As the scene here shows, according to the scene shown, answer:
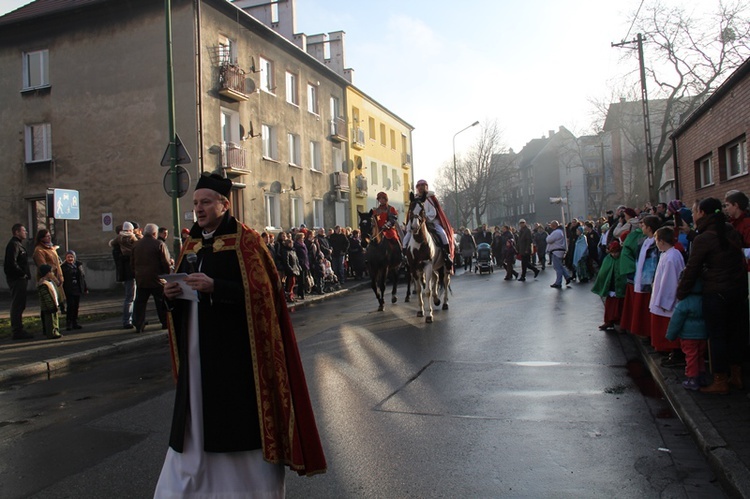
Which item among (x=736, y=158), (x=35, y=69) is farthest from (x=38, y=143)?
(x=736, y=158)

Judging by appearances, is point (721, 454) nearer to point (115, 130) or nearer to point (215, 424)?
point (215, 424)

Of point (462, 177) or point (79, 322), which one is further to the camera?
point (462, 177)

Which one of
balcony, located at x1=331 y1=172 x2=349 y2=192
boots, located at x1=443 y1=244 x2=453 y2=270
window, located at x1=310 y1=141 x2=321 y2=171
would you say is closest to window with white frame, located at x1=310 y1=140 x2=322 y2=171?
window, located at x1=310 y1=141 x2=321 y2=171

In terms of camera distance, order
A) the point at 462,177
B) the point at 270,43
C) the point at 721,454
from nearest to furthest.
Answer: the point at 721,454 < the point at 270,43 < the point at 462,177

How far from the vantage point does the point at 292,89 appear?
29.3 meters

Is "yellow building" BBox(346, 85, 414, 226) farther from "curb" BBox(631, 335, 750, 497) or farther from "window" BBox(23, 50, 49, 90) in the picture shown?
"curb" BBox(631, 335, 750, 497)

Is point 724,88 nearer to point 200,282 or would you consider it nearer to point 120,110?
point 200,282

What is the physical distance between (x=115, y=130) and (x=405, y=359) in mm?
18202

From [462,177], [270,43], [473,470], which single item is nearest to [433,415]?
[473,470]

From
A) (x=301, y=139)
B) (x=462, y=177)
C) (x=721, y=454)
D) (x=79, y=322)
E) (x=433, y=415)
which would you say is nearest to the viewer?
(x=721, y=454)

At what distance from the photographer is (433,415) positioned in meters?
5.45

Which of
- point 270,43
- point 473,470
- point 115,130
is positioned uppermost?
point 270,43

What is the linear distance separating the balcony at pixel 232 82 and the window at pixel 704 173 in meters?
15.7

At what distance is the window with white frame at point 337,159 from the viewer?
34.1 m
